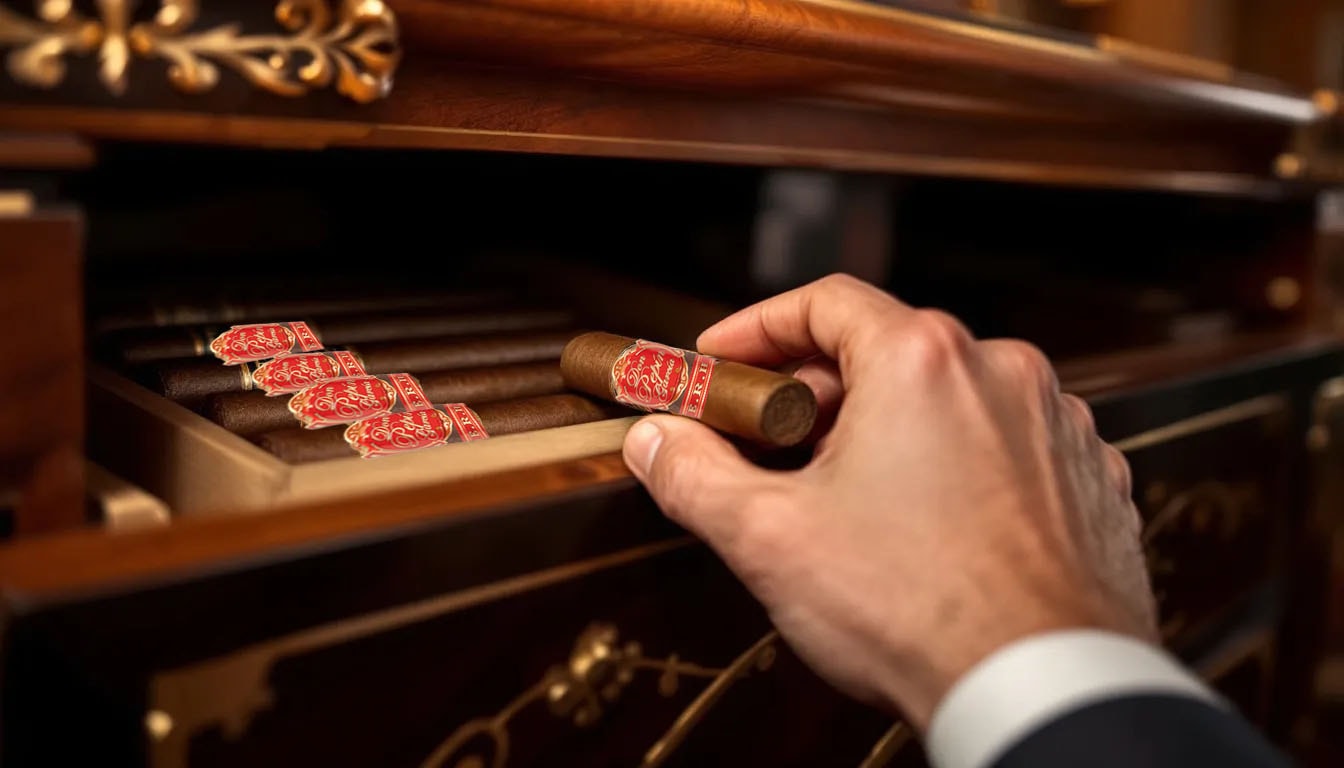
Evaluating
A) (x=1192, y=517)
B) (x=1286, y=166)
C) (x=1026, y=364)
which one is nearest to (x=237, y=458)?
(x=1026, y=364)

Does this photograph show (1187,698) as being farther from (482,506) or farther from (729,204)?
(729,204)

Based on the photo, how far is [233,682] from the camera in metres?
0.44

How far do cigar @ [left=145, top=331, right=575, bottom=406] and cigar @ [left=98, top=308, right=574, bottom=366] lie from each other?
0.7 inches

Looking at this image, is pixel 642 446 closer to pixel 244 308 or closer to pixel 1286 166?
pixel 244 308

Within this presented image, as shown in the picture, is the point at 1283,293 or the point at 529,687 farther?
the point at 1283,293

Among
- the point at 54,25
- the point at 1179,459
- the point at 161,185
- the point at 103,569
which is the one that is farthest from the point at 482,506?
the point at 1179,459

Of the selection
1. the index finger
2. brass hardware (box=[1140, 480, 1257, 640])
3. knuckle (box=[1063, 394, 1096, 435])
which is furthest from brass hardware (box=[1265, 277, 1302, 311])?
the index finger

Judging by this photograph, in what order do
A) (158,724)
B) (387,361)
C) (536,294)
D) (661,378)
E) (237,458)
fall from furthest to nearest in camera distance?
(536,294) < (387,361) < (661,378) < (237,458) < (158,724)

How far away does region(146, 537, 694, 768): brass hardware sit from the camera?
0.42 m

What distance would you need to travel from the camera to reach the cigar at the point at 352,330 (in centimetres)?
70

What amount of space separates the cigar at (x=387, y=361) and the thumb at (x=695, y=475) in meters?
0.22

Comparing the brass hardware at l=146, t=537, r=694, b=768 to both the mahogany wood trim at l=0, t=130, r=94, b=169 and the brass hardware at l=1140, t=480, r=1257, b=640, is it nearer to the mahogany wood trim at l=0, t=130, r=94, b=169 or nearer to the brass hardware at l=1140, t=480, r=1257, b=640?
the mahogany wood trim at l=0, t=130, r=94, b=169

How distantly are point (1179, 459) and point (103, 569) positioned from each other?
96 centimetres

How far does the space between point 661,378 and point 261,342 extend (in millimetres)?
284
